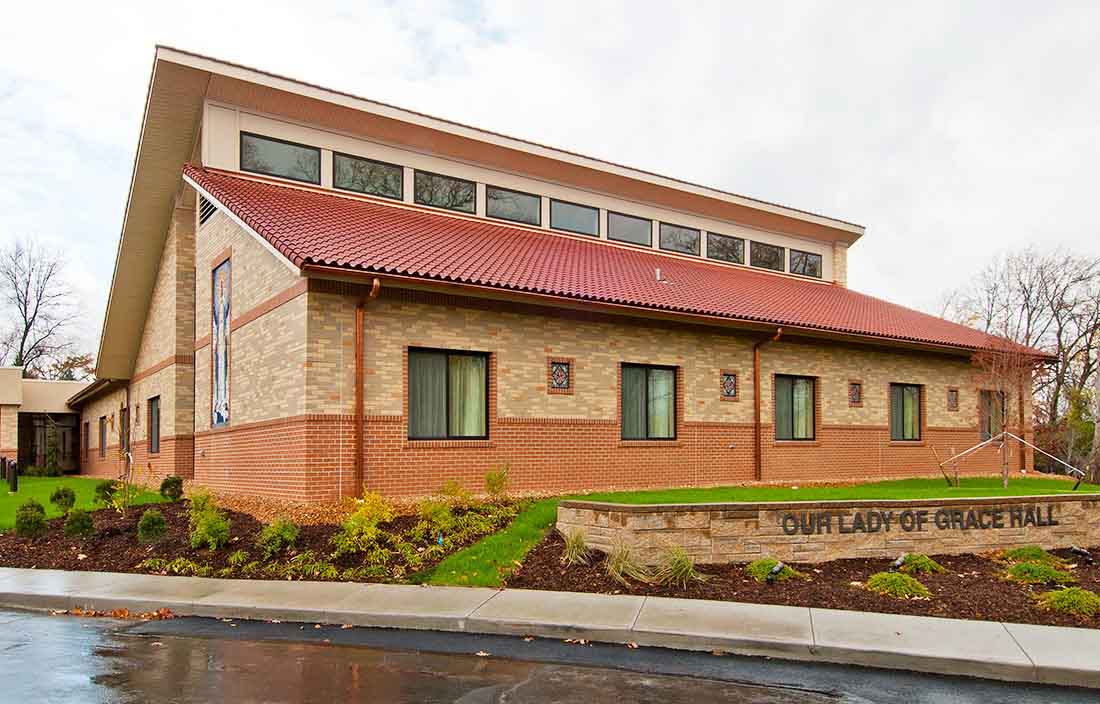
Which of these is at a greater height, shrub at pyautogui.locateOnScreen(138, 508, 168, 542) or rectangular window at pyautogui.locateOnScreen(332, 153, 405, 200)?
rectangular window at pyautogui.locateOnScreen(332, 153, 405, 200)

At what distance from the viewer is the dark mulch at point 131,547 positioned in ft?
37.8

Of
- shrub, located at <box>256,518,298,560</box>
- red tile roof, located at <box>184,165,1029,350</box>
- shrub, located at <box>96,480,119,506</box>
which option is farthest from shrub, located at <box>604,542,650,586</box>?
shrub, located at <box>96,480,119,506</box>

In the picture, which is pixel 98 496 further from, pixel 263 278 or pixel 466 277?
pixel 466 277

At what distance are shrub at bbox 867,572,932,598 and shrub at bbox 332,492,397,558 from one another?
6143mm

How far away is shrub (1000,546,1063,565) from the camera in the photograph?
11344 mm

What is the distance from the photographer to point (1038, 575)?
1017 cm

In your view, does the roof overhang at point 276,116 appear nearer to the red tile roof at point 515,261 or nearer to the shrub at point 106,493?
the red tile roof at point 515,261

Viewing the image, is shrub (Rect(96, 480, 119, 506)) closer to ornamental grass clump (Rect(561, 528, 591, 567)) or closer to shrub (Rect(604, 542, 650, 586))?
ornamental grass clump (Rect(561, 528, 591, 567))

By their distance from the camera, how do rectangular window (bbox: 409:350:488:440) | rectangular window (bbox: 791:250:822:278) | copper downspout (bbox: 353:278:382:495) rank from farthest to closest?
rectangular window (bbox: 791:250:822:278) < rectangular window (bbox: 409:350:488:440) < copper downspout (bbox: 353:278:382:495)

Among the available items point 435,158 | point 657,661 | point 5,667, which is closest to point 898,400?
point 435,158

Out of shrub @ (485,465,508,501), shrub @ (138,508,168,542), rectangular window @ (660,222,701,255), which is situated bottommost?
shrub @ (138,508,168,542)

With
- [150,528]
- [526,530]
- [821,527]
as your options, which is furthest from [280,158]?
[821,527]

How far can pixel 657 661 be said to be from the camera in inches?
288

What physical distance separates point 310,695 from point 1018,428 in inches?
896
